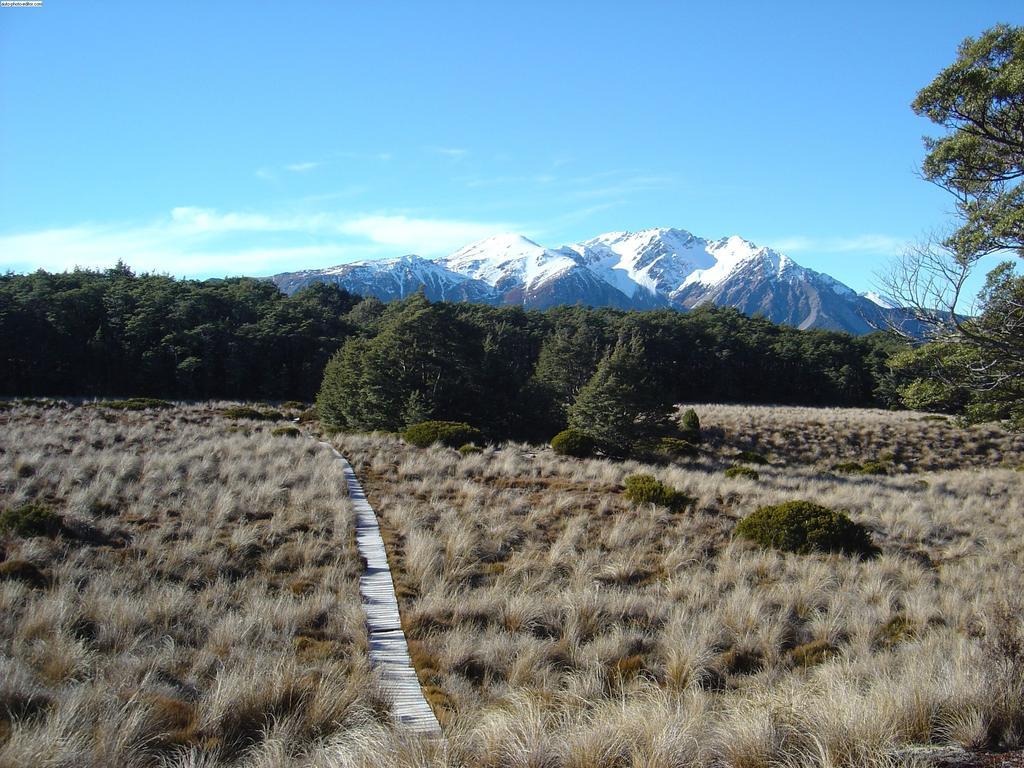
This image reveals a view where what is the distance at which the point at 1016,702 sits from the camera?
412cm

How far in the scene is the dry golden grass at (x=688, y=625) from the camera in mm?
3887

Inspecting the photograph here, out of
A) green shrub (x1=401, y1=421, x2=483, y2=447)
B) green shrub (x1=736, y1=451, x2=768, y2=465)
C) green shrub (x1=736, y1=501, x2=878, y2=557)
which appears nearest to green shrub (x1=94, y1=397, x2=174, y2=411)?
green shrub (x1=401, y1=421, x2=483, y2=447)

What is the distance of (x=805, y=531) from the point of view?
469 inches

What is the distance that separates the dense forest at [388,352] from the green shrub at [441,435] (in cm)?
727

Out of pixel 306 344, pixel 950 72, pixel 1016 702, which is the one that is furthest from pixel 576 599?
pixel 306 344

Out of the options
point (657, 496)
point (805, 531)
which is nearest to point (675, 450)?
point (657, 496)

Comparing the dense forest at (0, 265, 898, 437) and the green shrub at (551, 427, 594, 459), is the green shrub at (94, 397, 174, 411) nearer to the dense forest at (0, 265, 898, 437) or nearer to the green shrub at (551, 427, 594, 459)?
the dense forest at (0, 265, 898, 437)

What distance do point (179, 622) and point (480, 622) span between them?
10.5ft

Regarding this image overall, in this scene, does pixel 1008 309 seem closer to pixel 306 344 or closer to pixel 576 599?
pixel 576 599

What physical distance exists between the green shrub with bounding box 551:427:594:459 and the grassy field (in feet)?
21.6

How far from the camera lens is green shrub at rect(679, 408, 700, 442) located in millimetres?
37219

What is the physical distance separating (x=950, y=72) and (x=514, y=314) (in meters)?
70.7

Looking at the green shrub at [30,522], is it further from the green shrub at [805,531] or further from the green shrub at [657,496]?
the green shrub at [805,531]

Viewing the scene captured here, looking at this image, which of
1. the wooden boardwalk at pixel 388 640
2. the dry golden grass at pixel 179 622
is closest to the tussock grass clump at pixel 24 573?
the dry golden grass at pixel 179 622
